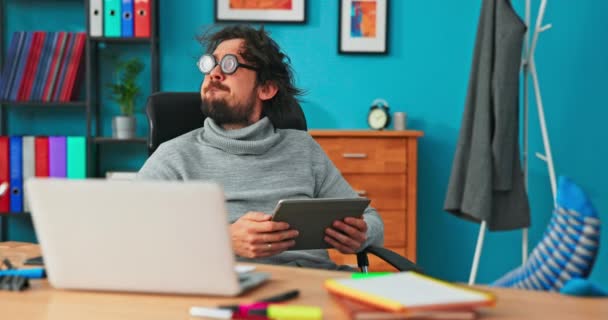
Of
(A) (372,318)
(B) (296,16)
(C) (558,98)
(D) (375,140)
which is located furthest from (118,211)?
(C) (558,98)

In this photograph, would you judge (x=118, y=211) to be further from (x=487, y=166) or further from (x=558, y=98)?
(x=558, y=98)

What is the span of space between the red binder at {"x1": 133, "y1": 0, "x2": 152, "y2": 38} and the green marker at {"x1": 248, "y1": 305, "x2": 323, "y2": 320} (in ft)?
9.66

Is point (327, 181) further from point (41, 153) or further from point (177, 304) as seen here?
point (41, 153)

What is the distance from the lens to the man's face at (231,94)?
6.93ft

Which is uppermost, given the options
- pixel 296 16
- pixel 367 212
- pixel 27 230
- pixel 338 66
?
pixel 296 16

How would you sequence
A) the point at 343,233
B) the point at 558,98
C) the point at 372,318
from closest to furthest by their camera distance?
the point at 372,318 → the point at 343,233 → the point at 558,98

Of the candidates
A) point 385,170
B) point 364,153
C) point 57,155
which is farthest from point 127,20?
point 385,170

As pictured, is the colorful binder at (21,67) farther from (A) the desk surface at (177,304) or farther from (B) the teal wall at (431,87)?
(A) the desk surface at (177,304)

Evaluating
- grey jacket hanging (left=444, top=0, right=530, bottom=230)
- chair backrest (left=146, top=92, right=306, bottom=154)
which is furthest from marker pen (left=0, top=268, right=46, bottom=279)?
grey jacket hanging (left=444, top=0, right=530, bottom=230)

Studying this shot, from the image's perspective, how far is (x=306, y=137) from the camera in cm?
230

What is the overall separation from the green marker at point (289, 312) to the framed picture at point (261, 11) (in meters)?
3.12

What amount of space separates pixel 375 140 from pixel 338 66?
0.59 metres

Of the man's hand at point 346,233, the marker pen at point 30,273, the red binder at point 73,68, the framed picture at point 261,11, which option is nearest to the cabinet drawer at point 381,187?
the framed picture at point 261,11

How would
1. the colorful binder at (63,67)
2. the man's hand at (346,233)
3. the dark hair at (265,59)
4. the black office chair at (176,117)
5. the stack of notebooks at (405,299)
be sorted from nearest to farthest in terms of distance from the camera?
1. the stack of notebooks at (405,299)
2. the man's hand at (346,233)
3. the dark hair at (265,59)
4. the black office chair at (176,117)
5. the colorful binder at (63,67)
